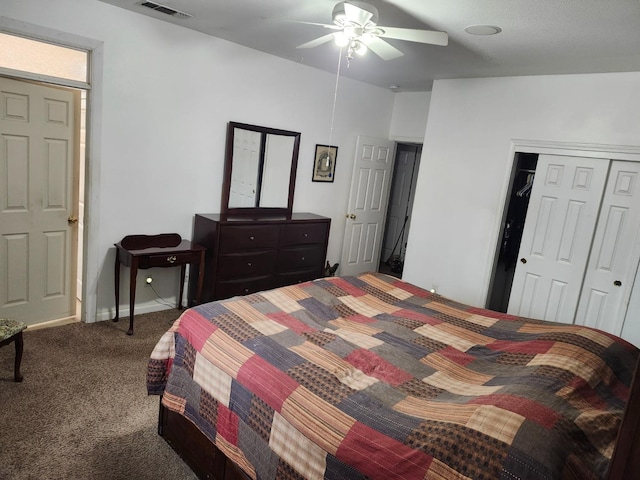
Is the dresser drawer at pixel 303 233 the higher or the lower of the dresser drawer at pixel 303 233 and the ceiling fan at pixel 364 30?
the lower

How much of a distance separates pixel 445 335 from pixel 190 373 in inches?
51.2

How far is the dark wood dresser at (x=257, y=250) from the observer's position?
3824 millimetres

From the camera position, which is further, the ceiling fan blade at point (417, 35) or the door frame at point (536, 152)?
the door frame at point (536, 152)

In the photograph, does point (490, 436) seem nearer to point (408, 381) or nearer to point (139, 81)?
point (408, 381)

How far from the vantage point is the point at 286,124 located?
450 cm

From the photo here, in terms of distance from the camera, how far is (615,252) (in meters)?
3.54

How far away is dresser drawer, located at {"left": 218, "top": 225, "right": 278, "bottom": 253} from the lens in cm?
380

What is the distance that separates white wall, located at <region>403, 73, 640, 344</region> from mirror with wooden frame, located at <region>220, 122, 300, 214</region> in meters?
1.50

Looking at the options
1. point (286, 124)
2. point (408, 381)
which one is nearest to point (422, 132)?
point (286, 124)

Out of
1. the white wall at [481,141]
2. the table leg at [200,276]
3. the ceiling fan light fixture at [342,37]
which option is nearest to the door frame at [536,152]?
the white wall at [481,141]

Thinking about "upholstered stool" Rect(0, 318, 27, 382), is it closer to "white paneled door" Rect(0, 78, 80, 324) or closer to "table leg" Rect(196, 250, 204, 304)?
"white paneled door" Rect(0, 78, 80, 324)

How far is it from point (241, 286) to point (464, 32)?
2.82 m

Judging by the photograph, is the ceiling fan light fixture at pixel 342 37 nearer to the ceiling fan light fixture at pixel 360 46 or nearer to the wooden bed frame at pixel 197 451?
the ceiling fan light fixture at pixel 360 46

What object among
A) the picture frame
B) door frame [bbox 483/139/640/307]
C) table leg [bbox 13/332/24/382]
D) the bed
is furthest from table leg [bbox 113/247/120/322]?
door frame [bbox 483/139/640/307]
